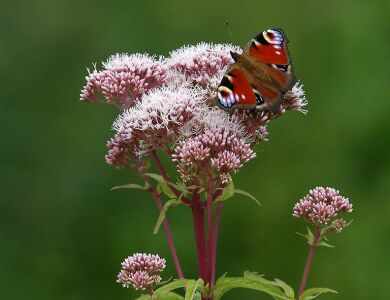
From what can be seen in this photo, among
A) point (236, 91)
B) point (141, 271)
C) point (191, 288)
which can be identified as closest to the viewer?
point (191, 288)

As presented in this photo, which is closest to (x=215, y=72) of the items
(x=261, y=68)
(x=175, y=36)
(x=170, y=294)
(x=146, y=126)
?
(x=261, y=68)

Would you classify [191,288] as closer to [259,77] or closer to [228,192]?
[228,192]

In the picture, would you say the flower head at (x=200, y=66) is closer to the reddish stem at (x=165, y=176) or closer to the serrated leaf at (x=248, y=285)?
the reddish stem at (x=165, y=176)

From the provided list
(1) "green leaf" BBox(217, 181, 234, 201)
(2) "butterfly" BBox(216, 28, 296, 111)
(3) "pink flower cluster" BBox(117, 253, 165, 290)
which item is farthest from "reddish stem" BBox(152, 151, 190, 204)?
(2) "butterfly" BBox(216, 28, 296, 111)

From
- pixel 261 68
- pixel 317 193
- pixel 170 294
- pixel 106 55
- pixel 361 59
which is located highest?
pixel 106 55

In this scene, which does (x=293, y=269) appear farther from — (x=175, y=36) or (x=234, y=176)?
(x=175, y=36)

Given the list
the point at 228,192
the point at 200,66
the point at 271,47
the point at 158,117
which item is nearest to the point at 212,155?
the point at 228,192
